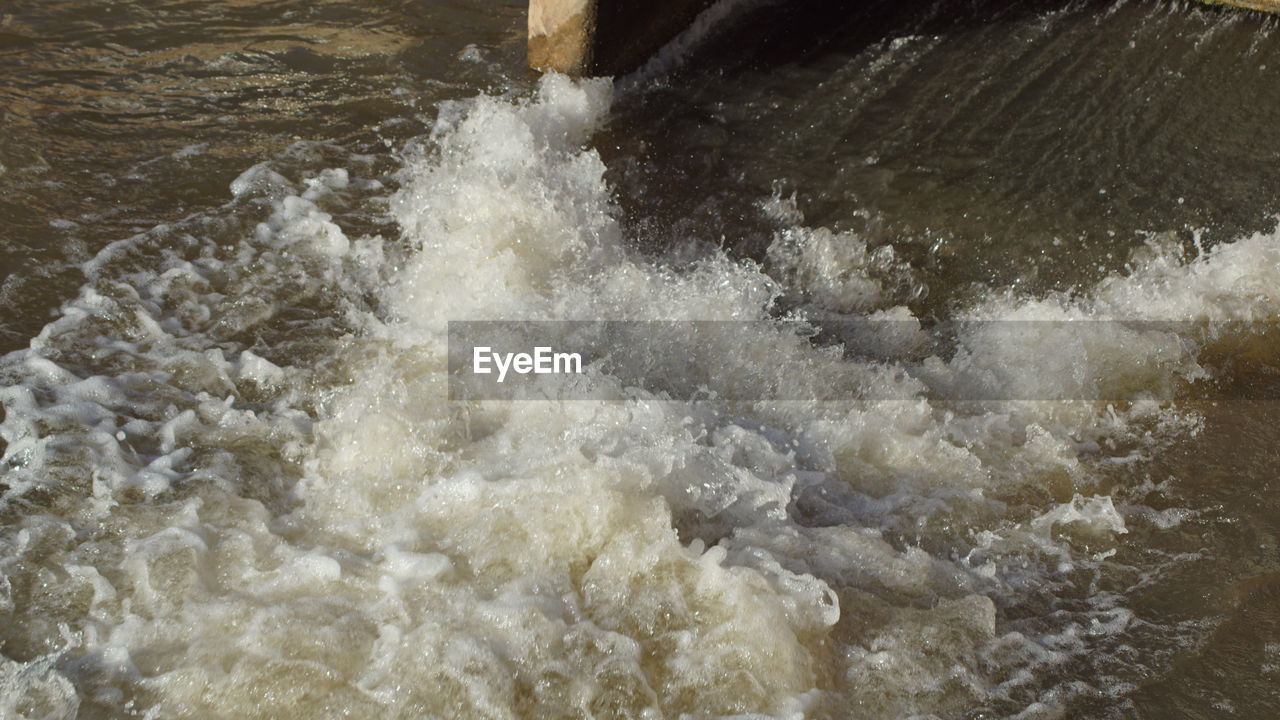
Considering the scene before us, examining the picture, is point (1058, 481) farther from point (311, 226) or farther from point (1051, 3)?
point (1051, 3)

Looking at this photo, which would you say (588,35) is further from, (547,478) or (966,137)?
(547,478)

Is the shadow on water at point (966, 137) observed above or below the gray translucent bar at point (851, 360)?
above

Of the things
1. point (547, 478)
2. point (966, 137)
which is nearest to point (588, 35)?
point (966, 137)

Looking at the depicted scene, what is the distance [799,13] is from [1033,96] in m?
1.55

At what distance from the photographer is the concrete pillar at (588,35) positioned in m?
5.15

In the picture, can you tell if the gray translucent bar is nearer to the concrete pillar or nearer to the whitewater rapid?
the whitewater rapid

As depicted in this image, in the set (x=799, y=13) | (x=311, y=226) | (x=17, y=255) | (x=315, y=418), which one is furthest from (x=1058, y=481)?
(x=799, y=13)

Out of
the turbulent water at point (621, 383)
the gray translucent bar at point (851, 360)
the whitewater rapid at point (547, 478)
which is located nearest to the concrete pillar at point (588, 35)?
the turbulent water at point (621, 383)

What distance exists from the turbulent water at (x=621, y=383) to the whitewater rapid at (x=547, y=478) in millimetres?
12

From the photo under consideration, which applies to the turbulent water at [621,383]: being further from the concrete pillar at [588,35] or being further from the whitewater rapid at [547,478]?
the concrete pillar at [588,35]

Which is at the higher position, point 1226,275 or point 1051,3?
point 1051,3

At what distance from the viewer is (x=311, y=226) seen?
12.8 feet

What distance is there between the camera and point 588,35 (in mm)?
5191

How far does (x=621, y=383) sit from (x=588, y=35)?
2507 millimetres
